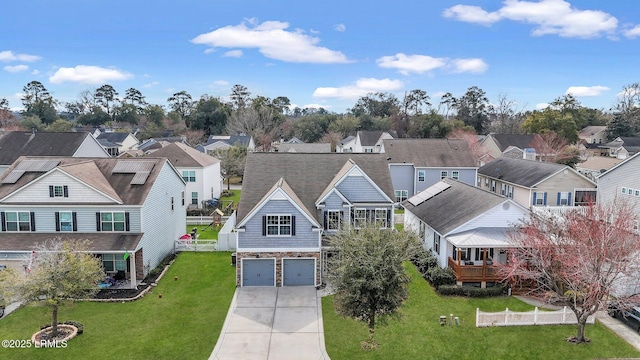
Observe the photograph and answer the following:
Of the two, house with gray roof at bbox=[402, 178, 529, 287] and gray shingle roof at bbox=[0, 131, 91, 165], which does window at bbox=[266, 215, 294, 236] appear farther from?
gray shingle roof at bbox=[0, 131, 91, 165]

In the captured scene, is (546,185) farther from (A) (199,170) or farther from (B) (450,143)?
(A) (199,170)

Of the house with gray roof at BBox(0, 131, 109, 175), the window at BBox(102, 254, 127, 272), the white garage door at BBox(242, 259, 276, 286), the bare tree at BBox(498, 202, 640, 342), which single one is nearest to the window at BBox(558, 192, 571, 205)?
the bare tree at BBox(498, 202, 640, 342)

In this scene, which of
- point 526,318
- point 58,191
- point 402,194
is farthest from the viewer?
point 402,194

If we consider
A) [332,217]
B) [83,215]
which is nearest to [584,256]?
[332,217]

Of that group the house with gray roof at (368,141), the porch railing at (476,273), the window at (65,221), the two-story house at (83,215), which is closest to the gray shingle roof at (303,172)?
the porch railing at (476,273)

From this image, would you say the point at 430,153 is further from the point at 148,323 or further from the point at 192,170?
the point at 148,323

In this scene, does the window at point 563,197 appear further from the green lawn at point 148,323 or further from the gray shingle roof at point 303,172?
the green lawn at point 148,323
